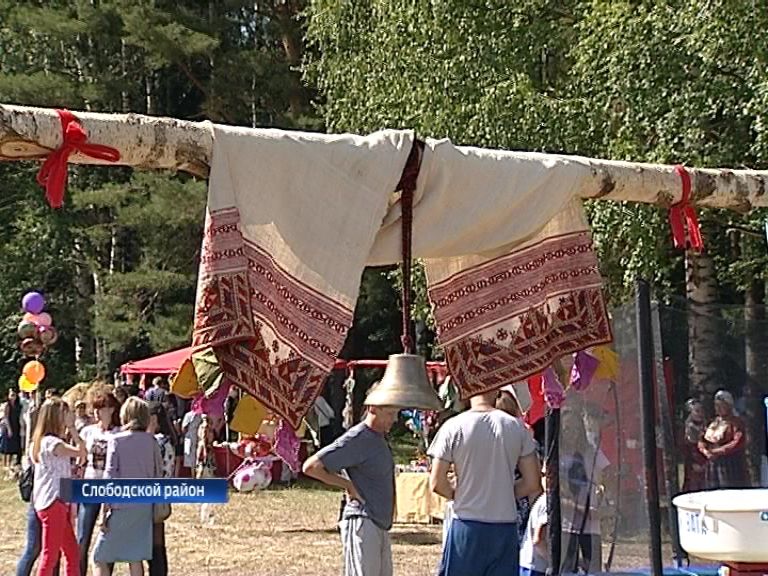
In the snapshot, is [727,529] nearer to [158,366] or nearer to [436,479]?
[436,479]

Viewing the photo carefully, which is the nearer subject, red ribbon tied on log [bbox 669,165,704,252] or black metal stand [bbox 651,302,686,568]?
red ribbon tied on log [bbox 669,165,704,252]

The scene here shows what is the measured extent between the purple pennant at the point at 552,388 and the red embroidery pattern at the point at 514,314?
0.55 meters

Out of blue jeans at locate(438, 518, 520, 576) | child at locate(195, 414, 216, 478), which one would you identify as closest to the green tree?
child at locate(195, 414, 216, 478)

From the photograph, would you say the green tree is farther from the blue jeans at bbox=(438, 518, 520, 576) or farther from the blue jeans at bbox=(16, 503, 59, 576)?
the blue jeans at bbox=(438, 518, 520, 576)

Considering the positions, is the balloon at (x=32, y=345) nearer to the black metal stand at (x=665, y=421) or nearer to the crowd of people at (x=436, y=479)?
the crowd of people at (x=436, y=479)

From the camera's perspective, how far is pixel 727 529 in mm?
5375

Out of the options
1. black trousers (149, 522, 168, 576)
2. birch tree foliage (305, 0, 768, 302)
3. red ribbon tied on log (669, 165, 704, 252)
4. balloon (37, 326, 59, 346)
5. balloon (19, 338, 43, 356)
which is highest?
birch tree foliage (305, 0, 768, 302)

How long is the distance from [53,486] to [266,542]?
5.67 metres

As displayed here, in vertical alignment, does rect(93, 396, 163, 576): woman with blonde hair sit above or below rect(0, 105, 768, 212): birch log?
below

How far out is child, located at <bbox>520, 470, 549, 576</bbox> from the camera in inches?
381

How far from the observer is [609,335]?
552 centimetres

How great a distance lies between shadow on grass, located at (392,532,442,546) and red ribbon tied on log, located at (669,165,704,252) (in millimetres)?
9207

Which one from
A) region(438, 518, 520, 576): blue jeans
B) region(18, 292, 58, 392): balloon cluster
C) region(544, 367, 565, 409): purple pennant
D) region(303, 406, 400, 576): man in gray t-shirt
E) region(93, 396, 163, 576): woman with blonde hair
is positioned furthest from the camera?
region(18, 292, 58, 392): balloon cluster

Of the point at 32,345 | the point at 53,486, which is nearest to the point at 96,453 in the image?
the point at 53,486
